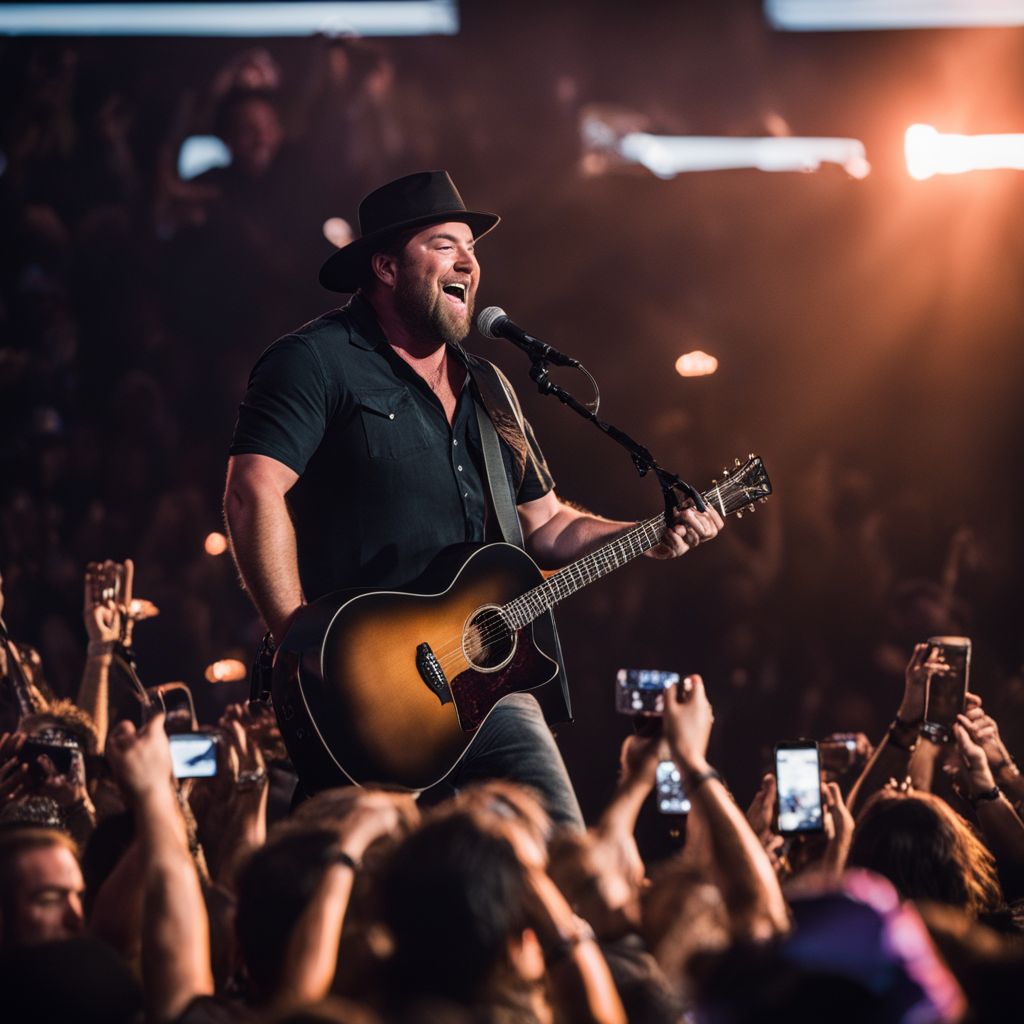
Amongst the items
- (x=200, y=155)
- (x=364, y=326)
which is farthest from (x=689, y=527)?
(x=200, y=155)

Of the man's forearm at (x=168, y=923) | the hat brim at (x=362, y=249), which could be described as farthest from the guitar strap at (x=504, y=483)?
the man's forearm at (x=168, y=923)

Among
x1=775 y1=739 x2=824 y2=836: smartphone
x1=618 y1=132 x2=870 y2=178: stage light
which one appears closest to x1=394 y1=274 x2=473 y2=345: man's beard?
x1=775 y1=739 x2=824 y2=836: smartphone

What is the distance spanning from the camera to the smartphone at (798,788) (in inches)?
140

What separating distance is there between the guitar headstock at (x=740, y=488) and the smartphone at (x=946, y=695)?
0.96 meters

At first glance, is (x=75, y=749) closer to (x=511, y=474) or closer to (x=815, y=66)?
(x=511, y=474)

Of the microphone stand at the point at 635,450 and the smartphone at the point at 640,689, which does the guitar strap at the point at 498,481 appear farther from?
the smartphone at the point at 640,689

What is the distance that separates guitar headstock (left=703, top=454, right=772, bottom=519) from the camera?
11.9 feet

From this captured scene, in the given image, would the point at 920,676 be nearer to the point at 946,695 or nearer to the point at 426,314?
the point at 946,695

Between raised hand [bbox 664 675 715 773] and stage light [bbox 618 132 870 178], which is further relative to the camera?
stage light [bbox 618 132 870 178]

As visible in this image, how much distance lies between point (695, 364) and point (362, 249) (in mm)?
4464

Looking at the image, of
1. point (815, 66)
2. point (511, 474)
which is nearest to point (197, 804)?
point (511, 474)

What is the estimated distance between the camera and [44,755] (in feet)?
11.7

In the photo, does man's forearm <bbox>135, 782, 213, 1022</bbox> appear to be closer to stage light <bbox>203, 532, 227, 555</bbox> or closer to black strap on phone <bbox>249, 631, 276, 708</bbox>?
black strap on phone <bbox>249, 631, 276, 708</bbox>

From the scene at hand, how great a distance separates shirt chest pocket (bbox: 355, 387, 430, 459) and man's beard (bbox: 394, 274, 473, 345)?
0.66 feet
